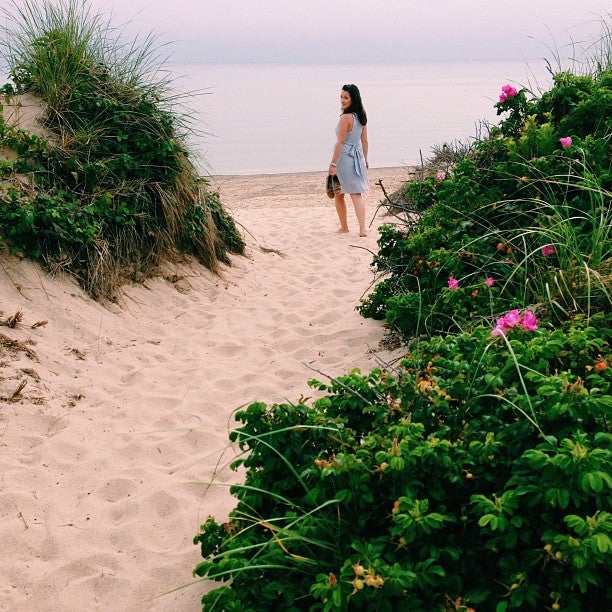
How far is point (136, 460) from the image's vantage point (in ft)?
12.3

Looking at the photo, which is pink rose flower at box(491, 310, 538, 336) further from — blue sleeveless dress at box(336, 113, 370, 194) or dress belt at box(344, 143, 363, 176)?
dress belt at box(344, 143, 363, 176)

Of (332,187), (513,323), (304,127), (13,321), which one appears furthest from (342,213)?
(304,127)

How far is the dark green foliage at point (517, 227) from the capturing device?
3.61 m

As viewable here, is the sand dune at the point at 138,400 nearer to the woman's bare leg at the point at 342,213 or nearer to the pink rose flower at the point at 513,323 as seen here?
the pink rose flower at the point at 513,323

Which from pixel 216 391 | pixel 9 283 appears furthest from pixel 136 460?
pixel 9 283

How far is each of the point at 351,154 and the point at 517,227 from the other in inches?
201

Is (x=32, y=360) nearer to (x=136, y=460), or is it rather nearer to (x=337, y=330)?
(x=136, y=460)

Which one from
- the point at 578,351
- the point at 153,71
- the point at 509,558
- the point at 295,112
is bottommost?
the point at 509,558

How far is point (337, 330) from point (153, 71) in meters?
3.16

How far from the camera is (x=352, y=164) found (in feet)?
30.7

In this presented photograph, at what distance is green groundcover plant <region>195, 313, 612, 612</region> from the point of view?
2.00 meters

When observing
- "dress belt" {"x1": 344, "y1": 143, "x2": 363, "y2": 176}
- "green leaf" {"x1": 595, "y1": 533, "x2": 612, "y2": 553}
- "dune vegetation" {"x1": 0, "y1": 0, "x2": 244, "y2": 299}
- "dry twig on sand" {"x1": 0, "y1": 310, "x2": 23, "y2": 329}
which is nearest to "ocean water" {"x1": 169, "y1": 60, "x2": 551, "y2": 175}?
"dune vegetation" {"x1": 0, "y1": 0, "x2": 244, "y2": 299}

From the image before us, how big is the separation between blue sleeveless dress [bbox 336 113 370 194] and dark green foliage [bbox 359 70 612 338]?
3.74 m

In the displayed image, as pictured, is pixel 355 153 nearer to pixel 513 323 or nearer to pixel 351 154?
pixel 351 154
